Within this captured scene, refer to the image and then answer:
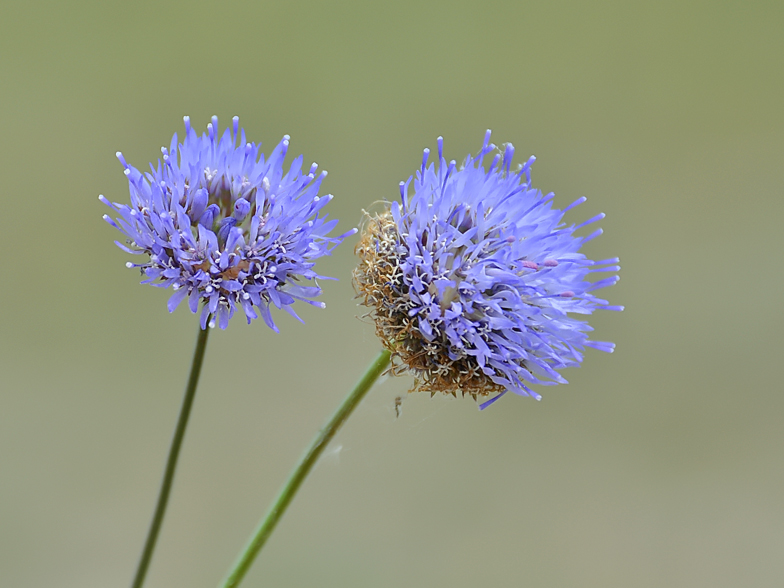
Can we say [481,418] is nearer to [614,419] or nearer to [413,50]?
[614,419]

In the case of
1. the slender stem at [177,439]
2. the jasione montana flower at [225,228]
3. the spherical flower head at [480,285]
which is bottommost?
the slender stem at [177,439]

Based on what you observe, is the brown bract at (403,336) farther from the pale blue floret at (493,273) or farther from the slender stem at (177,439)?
the slender stem at (177,439)

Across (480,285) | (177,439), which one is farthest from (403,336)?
(177,439)

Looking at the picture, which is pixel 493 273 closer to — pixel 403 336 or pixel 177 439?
pixel 403 336

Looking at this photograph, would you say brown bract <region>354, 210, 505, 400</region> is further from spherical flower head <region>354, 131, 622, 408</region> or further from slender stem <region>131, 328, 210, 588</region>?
slender stem <region>131, 328, 210, 588</region>

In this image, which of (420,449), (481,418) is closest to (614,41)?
(481,418)

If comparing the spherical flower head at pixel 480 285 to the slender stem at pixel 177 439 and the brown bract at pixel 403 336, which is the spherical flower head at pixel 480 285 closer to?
the brown bract at pixel 403 336

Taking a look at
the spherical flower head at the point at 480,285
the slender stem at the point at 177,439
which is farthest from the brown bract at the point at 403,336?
the slender stem at the point at 177,439

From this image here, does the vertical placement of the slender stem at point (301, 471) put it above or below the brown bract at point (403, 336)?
below
